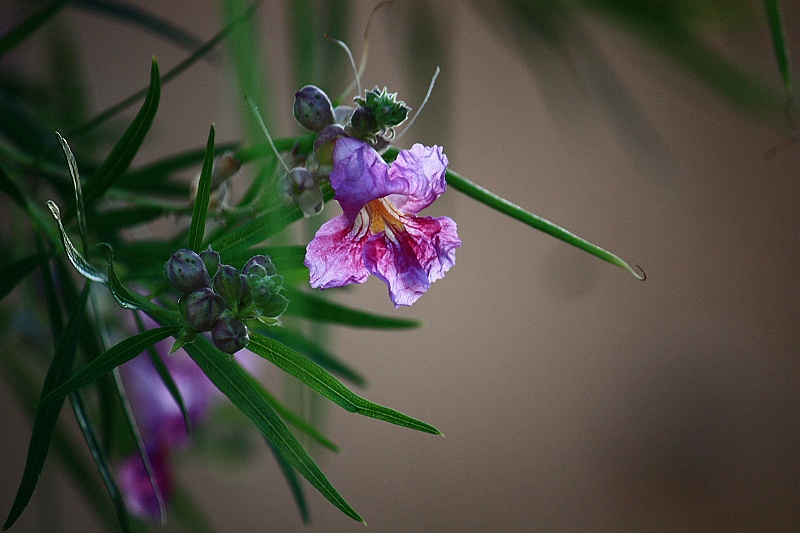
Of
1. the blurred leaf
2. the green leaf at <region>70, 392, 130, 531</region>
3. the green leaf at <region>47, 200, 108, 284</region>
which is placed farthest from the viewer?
the blurred leaf

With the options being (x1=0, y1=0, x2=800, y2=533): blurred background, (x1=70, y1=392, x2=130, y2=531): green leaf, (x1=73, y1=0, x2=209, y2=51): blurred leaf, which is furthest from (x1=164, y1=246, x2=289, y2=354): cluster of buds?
(x1=0, y1=0, x2=800, y2=533): blurred background

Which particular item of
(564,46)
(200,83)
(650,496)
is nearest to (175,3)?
(200,83)

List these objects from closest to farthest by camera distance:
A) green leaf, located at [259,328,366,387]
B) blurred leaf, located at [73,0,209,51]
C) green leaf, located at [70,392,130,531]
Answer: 1. green leaf, located at [70,392,130,531]
2. green leaf, located at [259,328,366,387]
3. blurred leaf, located at [73,0,209,51]

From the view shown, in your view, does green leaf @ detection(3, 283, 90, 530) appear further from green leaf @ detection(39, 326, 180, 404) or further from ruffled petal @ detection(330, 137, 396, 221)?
ruffled petal @ detection(330, 137, 396, 221)

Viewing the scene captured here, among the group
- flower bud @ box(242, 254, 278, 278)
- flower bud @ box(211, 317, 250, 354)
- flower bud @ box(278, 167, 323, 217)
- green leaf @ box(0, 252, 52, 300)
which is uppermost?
flower bud @ box(278, 167, 323, 217)

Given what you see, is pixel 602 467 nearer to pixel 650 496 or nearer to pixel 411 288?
pixel 650 496
